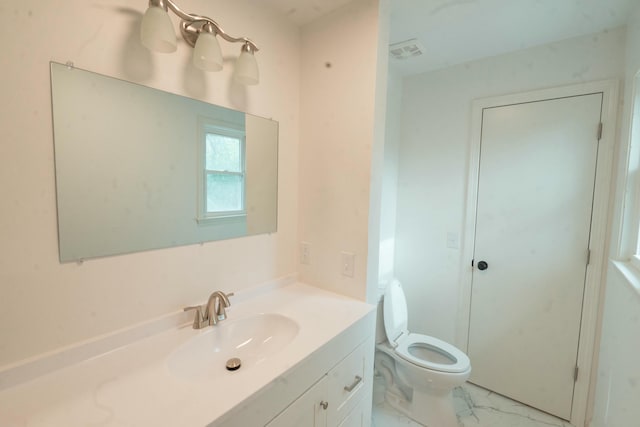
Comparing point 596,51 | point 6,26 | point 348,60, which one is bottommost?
point 6,26

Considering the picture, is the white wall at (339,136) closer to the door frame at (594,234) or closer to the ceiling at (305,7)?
the ceiling at (305,7)

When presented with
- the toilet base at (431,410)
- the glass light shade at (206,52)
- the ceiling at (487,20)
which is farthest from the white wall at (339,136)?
the toilet base at (431,410)

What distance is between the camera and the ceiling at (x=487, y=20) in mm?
1372

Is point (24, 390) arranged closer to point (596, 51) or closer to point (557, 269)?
point (557, 269)

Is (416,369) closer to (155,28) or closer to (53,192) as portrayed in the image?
(53,192)

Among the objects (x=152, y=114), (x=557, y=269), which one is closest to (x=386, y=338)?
(x=557, y=269)

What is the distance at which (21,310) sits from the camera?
0.77 metres

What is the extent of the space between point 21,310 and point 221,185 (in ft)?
2.40

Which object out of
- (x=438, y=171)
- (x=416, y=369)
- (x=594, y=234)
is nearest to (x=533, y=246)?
(x=594, y=234)

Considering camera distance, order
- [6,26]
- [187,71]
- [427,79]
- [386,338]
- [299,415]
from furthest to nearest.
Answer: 1. [427,79]
2. [386,338]
3. [187,71]
4. [299,415]
5. [6,26]

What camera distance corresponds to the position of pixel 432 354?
1.91m

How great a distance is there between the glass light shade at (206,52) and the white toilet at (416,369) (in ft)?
5.41

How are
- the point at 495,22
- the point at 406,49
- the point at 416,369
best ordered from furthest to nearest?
the point at 406,49
the point at 416,369
the point at 495,22

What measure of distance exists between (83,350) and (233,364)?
0.47 m
